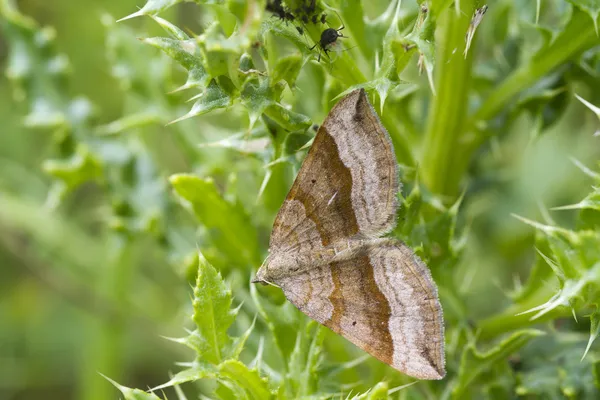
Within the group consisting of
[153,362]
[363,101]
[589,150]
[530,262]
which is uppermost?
[363,101]

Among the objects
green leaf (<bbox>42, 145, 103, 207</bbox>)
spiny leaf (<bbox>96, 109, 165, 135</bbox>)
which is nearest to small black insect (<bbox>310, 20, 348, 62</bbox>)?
spiny leaf (<bbox>96, 109, 165, 135</bbox>)

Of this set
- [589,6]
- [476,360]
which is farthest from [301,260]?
[589,6]

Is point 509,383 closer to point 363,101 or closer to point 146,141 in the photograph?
point 363,101

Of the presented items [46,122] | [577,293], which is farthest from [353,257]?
[46,122]

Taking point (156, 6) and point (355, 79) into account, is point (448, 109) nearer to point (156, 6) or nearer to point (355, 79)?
point (355, 79)

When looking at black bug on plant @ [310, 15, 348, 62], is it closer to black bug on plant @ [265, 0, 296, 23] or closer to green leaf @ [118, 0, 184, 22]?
black bug on plant @ [265, 0, 296, 23]
